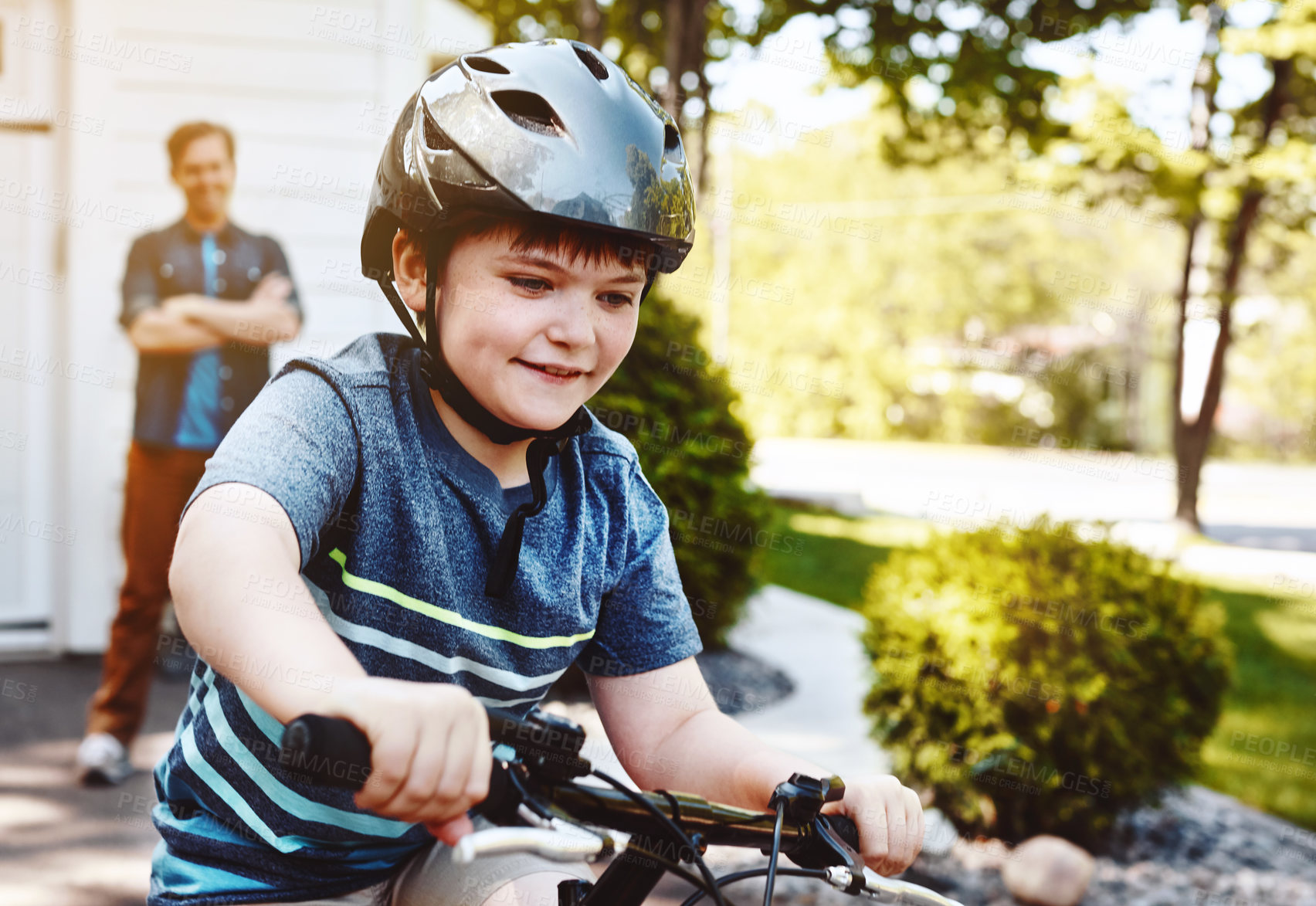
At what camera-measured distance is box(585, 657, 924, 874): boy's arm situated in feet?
4.85

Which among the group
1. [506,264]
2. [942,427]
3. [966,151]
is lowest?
[942,427]

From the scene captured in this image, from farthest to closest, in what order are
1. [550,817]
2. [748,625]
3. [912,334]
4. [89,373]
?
1. [912,334]
2. [748,625]
3. [89,373]
4. [550,817]

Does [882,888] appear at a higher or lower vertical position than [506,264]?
lower

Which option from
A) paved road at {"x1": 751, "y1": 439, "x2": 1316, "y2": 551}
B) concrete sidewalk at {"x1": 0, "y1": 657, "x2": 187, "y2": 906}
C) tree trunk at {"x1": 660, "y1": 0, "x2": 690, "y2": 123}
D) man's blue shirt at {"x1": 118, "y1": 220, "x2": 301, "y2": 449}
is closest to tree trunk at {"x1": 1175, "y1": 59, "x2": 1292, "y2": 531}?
paved road at {"x1": 751, "y1": 439, "x2": 1316, "y2": 551}

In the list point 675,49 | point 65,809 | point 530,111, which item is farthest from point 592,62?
point 675,49

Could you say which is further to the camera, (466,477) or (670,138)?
(670,138)

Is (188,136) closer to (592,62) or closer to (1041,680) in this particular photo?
(592,62)

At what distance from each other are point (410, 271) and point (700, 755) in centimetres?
92

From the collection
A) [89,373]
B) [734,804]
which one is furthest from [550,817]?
[89,373]

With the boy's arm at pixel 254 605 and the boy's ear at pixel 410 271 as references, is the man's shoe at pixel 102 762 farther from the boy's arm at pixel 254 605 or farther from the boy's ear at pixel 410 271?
the boy's arm at pixel 254 605

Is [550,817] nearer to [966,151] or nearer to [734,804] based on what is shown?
[734,804]

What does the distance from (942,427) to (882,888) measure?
38.8m

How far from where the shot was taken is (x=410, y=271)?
1.77m

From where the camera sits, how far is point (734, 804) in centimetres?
169
